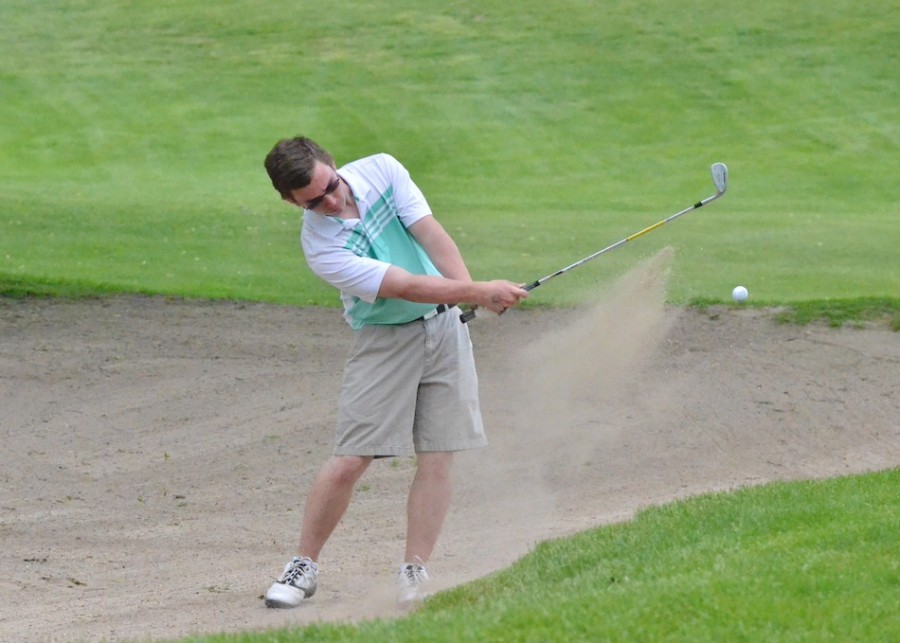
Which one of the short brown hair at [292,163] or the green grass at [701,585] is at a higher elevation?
the short brown hair at [292,163]

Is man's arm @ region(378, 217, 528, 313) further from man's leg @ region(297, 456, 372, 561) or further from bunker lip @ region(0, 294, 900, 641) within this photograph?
bunker lip @ region(0, 294, 900, 641)

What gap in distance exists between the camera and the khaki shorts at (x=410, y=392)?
566cm

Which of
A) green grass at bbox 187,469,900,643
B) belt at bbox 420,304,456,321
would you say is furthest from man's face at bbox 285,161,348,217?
green grass at bbox 187,469,900,643

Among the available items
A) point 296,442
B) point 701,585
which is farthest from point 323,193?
point 296,442

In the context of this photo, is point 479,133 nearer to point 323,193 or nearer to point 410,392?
point 410,392

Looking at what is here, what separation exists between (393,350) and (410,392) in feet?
0.58

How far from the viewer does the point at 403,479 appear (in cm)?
785

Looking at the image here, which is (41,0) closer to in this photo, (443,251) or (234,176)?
(234,176)

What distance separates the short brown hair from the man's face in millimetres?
22

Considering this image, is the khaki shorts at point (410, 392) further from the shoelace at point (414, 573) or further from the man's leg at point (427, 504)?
the shoelace at point (414, 573)

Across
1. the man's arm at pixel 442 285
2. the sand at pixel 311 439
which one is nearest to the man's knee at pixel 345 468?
the sand at pixel 311 439

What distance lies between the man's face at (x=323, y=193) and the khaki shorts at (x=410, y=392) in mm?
559

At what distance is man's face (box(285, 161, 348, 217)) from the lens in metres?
5.29

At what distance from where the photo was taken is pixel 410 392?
224 inches
